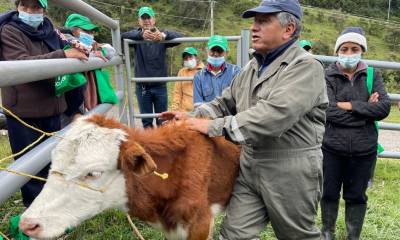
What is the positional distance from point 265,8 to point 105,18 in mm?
2283

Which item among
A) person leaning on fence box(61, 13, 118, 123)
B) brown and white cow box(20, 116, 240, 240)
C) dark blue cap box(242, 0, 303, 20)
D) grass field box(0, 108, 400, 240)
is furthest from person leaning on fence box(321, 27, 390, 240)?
person leaning on fence box(61, 13, 118, 123)

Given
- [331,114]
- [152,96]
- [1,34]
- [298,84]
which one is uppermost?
[1,34]

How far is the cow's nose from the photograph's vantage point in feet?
6.81

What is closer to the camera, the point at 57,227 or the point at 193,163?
the point at 57,227

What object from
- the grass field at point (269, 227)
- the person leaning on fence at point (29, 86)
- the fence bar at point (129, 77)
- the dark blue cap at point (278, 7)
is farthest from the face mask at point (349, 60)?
the fence bar at point (129, 77)

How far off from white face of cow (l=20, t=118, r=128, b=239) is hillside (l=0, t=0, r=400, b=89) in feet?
89.2

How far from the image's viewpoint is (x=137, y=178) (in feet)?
8.37

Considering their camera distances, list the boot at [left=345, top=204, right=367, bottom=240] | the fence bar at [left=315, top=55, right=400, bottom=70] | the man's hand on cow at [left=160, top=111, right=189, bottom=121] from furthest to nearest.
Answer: the fence bar at [left=315, top=55, right=400, bottom=70]
the boot at [left=345, top=204, right=367, bottom=240]
the man's hand on cow at [left=160, top=111, right=189, bottom=121]

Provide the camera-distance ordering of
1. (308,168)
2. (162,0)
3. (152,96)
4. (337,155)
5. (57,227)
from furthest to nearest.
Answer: (162,0) < (152,96) < (337,155) < (308,168) < (57,227)

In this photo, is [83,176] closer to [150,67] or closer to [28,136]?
[28,136]

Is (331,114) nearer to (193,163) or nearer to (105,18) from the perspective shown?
(193,163)

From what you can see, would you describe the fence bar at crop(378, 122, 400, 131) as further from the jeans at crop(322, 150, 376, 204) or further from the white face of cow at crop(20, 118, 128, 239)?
the white face of cow at crop(20, 118, 128, 239)

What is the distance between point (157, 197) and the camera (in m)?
2.63

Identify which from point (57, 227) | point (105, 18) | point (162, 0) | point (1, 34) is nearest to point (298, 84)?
point (57, 227)
